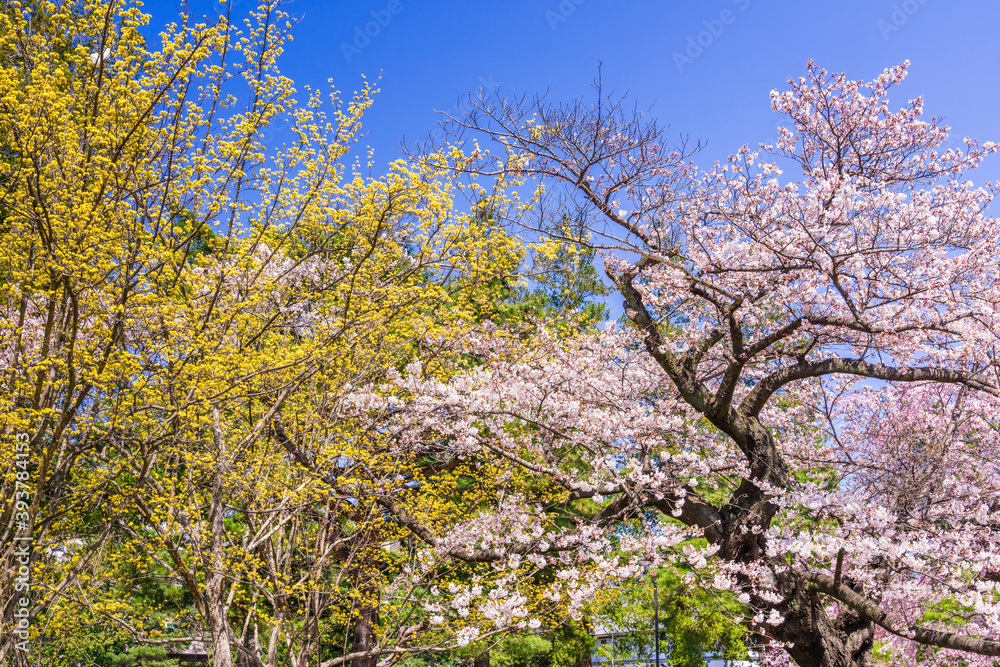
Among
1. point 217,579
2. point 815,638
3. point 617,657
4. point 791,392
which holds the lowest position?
point 617,657

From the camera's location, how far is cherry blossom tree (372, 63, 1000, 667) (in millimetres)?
7105

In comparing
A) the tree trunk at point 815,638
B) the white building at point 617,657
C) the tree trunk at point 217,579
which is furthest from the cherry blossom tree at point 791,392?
the white building at point 617,657

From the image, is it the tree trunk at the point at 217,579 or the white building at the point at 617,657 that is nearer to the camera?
the tree trunk at the point at 217,579

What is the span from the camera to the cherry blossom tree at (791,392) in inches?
280

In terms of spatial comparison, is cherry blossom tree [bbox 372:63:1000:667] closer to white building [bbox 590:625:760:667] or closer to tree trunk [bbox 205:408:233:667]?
tree trunk [bbox 205:408:233:667]

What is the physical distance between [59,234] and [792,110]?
345 inches

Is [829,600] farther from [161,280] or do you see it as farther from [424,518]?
[161,280]

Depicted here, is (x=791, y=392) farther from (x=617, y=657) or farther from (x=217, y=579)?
(x=617, y=657)

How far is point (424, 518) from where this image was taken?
9586 mm

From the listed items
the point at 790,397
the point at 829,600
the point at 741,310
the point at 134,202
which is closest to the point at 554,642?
the point at 829,600

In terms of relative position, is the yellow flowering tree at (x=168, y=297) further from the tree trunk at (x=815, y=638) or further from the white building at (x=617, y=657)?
the white building at (x=617, y=657)

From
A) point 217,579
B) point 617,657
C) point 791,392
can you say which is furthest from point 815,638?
point 617,657

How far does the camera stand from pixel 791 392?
34.7ft

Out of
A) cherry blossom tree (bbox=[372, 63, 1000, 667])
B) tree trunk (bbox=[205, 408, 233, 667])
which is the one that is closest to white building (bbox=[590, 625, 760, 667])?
cherry blossom tree (bbox=[372, 63, 1000, 667])
